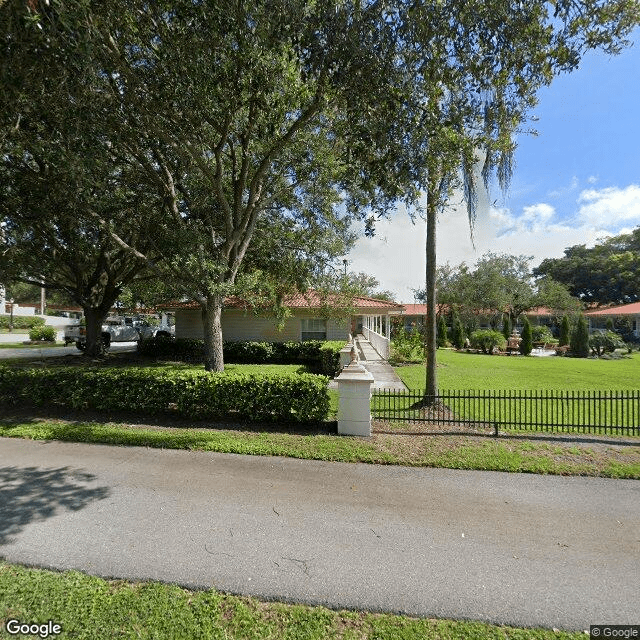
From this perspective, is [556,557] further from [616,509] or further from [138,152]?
[138,152]

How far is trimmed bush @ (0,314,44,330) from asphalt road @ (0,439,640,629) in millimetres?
48175

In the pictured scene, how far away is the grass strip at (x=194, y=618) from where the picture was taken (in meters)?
2.42

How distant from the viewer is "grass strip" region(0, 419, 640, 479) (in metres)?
5.37

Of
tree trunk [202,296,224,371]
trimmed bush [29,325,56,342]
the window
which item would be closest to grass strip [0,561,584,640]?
tree trunk [202,296,224,371]

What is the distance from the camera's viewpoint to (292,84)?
693 cm

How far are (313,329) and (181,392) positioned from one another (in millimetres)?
12706

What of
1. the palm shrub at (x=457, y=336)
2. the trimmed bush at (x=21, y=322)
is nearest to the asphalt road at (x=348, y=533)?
the palm shrub at (x=457, y=336)

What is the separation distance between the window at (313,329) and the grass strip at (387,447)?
511 inches

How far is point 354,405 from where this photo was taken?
666 centimetres

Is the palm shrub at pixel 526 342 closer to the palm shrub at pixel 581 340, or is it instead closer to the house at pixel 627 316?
the palm shrub at pixel 581 340

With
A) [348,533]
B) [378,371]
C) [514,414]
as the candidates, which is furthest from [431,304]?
[348,533]

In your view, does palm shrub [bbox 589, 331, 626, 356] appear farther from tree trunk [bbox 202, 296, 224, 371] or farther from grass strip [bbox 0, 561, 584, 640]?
grass strip [bbox 0, 561, 584, 640]

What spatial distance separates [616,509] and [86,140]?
854 centimetres

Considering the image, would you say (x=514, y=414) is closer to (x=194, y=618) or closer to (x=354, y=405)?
(x=354, y=405)
